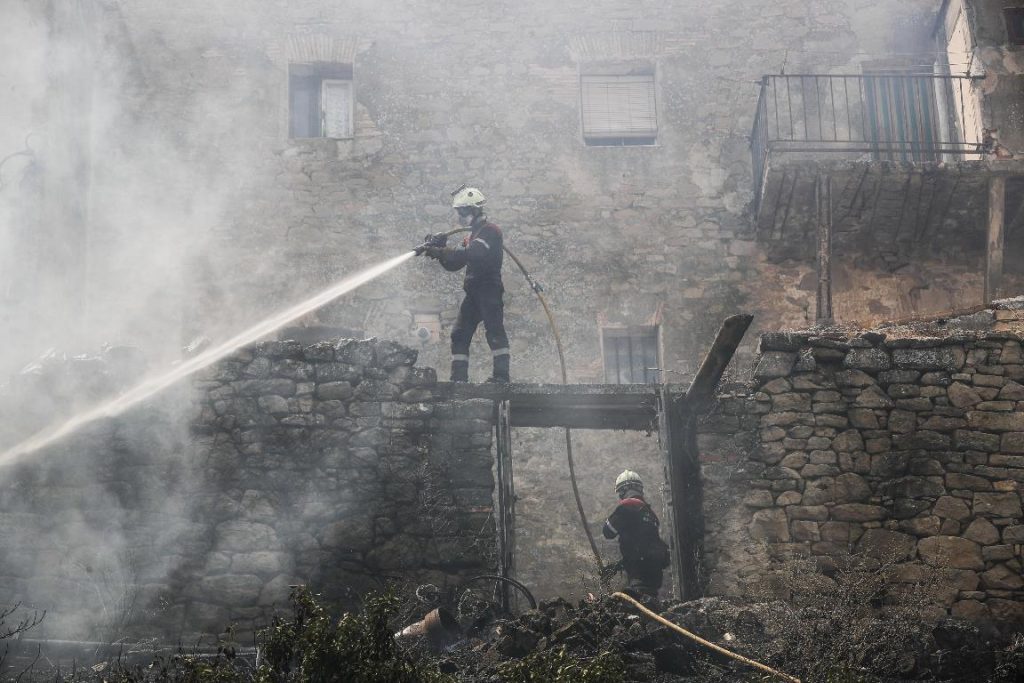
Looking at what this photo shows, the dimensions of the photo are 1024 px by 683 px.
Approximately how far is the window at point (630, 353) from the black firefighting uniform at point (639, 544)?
3876mm

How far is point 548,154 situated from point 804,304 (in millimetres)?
3461

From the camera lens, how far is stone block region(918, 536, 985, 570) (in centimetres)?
949

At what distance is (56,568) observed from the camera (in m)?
9.06

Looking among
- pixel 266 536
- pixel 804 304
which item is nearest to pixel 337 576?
pixel 266 536

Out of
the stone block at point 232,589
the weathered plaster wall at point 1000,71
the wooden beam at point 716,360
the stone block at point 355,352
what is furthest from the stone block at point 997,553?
the weathered plaster wall at point 1000,71

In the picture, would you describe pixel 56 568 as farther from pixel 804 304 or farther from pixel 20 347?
pixel 804 304

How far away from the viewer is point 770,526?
31.8 feet

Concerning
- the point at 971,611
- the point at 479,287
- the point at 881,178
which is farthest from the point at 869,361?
the point at 881,178

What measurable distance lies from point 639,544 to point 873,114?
719cm

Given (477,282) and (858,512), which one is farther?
(477,282)

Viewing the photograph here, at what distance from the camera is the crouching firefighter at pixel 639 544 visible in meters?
10.2

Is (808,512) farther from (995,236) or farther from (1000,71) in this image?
(1000,71)

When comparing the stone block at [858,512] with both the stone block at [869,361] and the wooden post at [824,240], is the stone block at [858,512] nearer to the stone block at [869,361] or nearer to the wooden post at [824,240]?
the stone block at [869,361]

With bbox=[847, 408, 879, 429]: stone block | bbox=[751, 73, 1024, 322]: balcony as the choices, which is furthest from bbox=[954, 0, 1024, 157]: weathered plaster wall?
bbox=[847, 408, 879, 429]: stone block
